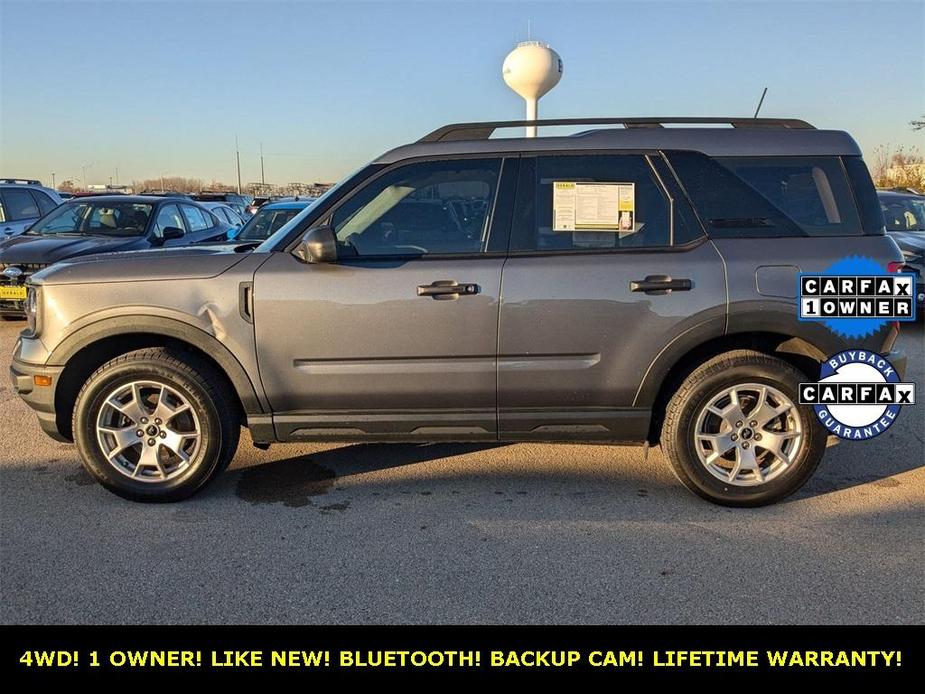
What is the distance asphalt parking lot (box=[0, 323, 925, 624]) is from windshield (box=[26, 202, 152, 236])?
5.23 meters

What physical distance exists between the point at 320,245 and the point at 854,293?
2.78 m

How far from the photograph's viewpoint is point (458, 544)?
3.23 metres

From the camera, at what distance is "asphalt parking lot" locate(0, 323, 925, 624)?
274cm

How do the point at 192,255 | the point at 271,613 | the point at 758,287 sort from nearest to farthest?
the point at 271,613 → the point at 758,287 → the point at 192,255

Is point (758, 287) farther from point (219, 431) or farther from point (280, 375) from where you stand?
point (219, 431)

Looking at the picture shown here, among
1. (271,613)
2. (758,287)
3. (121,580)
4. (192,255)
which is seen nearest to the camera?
(271,613)

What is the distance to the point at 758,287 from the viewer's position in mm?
3480

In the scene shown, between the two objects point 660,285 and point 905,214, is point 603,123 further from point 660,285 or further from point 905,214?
point 905,214

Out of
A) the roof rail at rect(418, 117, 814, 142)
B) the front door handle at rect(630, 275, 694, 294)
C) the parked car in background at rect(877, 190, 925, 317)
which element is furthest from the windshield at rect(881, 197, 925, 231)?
the front door handle at rect(630, 275, 694, 294)

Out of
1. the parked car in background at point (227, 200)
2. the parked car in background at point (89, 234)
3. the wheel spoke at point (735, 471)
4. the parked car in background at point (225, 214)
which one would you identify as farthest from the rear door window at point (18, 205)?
the wheel spoke at point (735, 471)

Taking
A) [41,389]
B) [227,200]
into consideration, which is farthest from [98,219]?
[227,200]

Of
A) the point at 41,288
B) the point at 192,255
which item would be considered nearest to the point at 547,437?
the point at 192,255

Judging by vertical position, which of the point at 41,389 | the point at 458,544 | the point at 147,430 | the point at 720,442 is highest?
the point at 41,389

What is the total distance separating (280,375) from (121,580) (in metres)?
1.21
